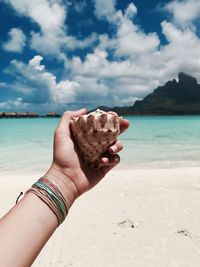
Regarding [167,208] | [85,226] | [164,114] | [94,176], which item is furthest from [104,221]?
[164,114]

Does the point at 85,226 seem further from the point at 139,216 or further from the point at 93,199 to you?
the point at 93,199

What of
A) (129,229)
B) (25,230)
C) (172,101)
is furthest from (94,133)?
(172,101)

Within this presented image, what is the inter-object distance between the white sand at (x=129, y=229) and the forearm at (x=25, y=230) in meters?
2.56

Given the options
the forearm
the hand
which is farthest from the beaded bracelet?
the hand

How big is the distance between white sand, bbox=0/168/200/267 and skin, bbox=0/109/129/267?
2160mm

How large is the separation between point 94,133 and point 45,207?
2.24 feet

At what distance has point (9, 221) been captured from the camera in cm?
150

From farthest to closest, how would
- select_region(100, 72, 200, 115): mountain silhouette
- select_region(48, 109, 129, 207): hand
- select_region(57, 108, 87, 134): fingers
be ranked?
1. select_region(100, 72, 200, 115): mountain silhouette
2. select_region(57, 108, 87, 134): fingers
3. select_region(48, 109, 129, 207): hand

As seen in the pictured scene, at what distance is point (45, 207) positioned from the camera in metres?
1.67

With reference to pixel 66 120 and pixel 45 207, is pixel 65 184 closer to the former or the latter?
pixel 45 207

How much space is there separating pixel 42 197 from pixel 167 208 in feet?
14.9

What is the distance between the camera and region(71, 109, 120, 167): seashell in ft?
7.13

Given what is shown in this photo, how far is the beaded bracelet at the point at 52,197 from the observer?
5.60ft

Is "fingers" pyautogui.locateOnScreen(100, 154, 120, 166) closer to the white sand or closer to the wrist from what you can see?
the wrist
